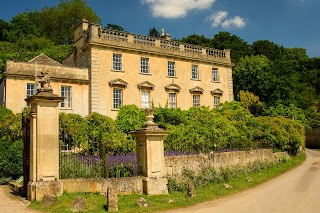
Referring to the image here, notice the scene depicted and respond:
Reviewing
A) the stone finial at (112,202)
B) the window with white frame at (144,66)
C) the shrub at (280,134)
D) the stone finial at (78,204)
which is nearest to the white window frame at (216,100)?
the shrub at (280,134)

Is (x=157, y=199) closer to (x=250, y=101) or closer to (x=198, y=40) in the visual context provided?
(x=250, y=101)

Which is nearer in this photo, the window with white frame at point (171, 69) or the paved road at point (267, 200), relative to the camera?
the paved road at point (267, 200)

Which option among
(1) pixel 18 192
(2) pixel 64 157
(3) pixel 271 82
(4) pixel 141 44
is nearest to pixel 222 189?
(2) pixel 64 157

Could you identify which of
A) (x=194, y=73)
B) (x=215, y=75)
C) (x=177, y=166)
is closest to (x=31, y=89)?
(x=177, y=166)

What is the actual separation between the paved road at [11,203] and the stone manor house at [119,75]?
11.5m

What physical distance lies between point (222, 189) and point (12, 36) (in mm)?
50255

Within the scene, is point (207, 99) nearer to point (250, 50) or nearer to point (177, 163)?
point (177, 163)

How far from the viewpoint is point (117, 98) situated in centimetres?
2717

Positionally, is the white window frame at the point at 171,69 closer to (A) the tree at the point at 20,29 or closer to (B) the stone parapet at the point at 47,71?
(B) the stone parapet at the point at 47,71

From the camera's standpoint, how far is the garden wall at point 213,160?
1452 cm

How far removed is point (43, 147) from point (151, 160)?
3.75m

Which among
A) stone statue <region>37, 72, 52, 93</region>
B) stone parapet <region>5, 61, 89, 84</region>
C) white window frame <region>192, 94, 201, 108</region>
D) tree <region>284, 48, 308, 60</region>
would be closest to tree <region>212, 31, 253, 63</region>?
tree <region>284, 48, 308, 60</region>

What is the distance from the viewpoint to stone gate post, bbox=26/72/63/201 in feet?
35.3

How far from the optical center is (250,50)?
60.9 m
